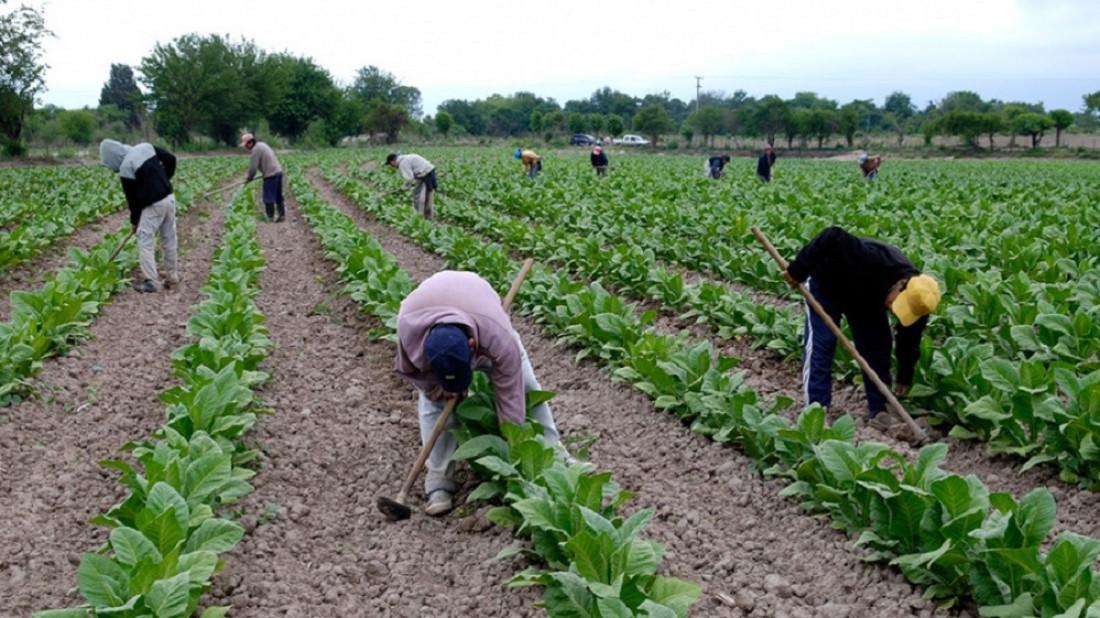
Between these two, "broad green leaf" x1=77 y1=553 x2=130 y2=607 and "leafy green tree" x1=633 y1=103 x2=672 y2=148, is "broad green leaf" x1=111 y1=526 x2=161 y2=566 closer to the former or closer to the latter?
"broad green leaf" x1=77 y1=553 x2=130 y2=607

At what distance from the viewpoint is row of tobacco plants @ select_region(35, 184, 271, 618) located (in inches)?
125

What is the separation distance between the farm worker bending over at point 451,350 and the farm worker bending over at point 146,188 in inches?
248

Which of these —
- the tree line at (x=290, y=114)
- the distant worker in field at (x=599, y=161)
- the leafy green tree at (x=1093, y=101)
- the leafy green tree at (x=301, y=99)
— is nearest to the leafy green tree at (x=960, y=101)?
the tree line at (x=290, y=114)

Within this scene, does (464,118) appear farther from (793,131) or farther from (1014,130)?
(1014,130)

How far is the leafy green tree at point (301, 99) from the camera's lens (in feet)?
234

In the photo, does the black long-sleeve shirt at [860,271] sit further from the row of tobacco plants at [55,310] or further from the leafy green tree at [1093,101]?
the leafy green tree at [1093,101]

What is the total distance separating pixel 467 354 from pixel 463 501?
3.92 ft

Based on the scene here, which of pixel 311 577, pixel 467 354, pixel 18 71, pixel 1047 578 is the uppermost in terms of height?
pixel 18 71

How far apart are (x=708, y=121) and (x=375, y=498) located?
73.2m

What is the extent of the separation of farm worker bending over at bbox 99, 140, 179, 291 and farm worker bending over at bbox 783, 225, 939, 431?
731cm

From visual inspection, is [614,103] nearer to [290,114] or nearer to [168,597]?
[290,114]

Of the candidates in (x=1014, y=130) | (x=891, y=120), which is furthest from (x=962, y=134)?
(x=891, y=120)

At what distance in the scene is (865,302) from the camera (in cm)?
549

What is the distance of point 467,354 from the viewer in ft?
13.2
